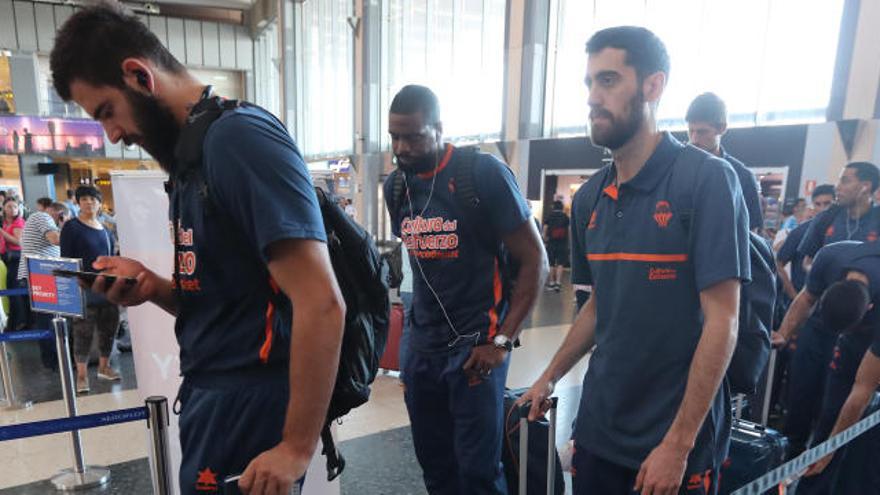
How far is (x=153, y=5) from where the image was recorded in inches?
776

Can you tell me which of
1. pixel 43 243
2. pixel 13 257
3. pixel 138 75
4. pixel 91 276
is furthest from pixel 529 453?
pixel 13 257

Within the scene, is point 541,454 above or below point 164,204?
below

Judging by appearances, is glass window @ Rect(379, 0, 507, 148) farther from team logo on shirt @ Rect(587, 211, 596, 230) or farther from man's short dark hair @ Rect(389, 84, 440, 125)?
team logo on shirt @ Rect(587, 211, 596, 230)

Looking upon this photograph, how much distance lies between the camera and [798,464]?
5.05 feet

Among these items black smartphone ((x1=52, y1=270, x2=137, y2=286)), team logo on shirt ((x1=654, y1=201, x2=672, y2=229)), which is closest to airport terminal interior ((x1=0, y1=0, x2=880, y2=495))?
team logo on shirt ((x1=654, y1=201, x2=672, y2=229))

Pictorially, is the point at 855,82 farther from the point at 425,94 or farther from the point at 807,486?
the point at 425,94

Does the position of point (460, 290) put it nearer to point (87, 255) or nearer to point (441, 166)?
point (441, 166)

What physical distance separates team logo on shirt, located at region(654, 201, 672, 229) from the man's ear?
1167 millimetres

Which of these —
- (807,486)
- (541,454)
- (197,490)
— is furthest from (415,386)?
(807,486)

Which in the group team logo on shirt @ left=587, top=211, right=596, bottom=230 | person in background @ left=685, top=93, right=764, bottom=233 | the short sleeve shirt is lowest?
the short sleeve shirt

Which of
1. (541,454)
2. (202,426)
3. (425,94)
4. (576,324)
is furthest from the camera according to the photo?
(541,454)

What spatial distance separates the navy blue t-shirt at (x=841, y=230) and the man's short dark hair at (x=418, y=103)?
318 centimetres

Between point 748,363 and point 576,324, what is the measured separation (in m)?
0.48

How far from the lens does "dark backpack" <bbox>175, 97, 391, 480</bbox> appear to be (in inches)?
44.6
